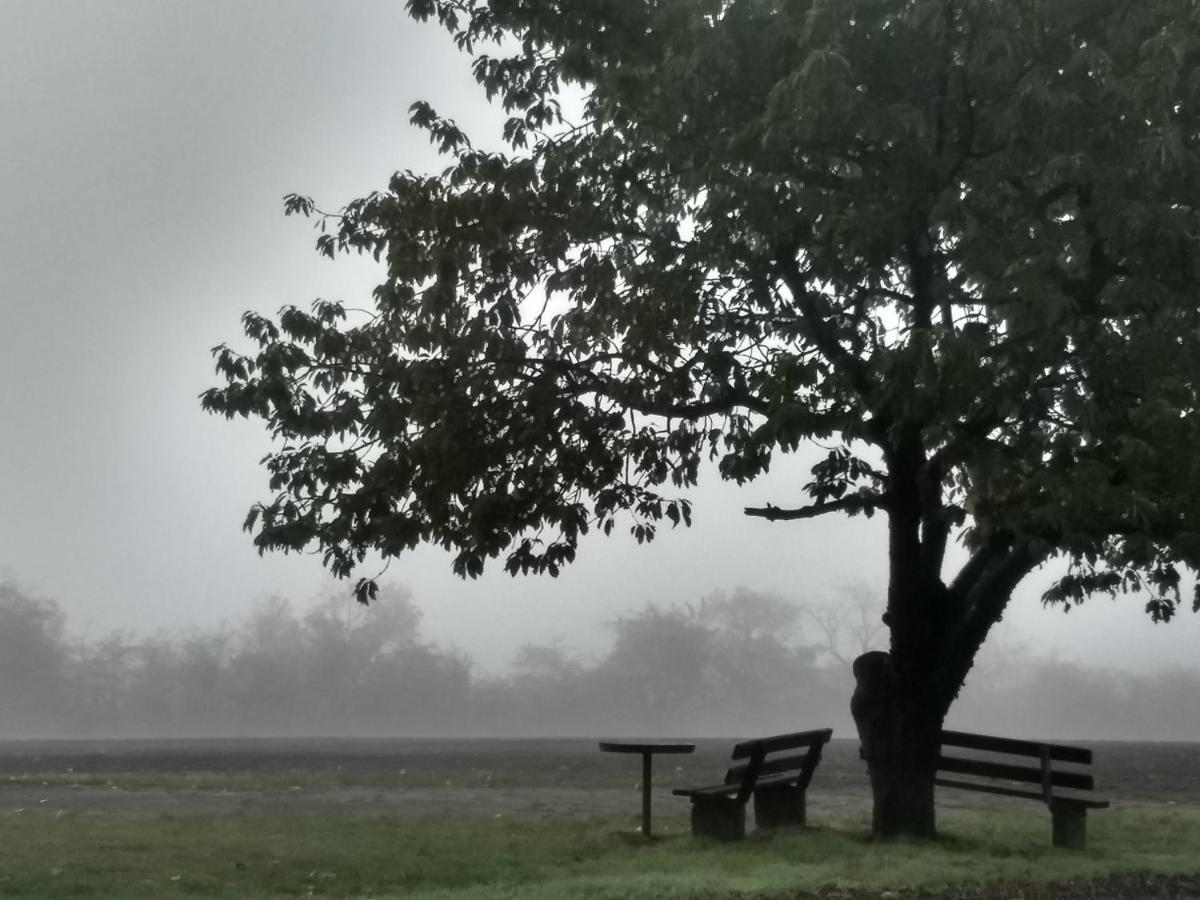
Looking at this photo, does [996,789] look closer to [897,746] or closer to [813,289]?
[897,746]

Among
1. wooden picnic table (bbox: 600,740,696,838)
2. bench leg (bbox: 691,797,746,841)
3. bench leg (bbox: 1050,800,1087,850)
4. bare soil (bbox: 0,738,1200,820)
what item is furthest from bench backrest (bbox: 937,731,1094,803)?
bare soil (bbox: 0,738,1200,820)

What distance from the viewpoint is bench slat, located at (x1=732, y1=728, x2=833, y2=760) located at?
14.2 meters

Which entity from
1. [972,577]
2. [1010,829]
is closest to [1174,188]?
[972,577]

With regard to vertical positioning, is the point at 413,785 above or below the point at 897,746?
below

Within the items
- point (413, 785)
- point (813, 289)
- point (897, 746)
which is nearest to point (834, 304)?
point (813, 289)

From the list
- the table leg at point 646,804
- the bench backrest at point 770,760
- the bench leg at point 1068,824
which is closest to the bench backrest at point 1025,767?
the bench leg at point 1068,824

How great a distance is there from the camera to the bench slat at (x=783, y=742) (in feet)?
46.5

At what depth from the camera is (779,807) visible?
15.1 m

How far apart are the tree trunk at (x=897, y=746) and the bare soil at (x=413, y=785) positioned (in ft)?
14.7

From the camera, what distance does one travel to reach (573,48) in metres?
13.6

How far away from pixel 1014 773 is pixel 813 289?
578 cm

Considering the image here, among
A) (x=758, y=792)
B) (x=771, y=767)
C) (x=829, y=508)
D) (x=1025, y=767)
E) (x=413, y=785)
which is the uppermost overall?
(x=829, y=508)

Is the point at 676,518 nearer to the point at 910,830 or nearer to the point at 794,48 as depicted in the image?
the point at 910,830

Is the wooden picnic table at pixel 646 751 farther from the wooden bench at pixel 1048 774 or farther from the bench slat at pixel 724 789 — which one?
the wooden bench at pixel 1048 774
